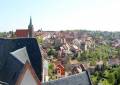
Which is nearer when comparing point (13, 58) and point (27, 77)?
point (27, 77)

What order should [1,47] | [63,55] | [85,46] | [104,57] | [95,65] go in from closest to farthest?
[1,47]
[95,65]
[63,55]
[104,57]
[85,46]

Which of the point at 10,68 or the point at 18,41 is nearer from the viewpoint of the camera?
the point at 10,68

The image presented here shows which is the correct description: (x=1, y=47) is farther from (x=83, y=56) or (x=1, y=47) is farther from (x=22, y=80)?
(x=83, y=56)

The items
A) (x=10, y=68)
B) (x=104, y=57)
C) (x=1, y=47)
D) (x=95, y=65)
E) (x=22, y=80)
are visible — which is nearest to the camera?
(x=22, y=80)

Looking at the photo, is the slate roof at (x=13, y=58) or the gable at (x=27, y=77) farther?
the slate roof at (x=13, y=58)

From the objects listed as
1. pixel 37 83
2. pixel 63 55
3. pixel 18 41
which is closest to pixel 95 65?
pixel 63 55

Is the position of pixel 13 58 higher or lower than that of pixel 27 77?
higher

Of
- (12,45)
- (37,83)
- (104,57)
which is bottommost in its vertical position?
(104,57)

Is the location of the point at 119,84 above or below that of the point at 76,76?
below

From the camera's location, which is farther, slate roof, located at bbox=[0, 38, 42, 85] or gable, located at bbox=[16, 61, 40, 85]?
slate roof, located at bbox=[0, 38, 42, 85]
